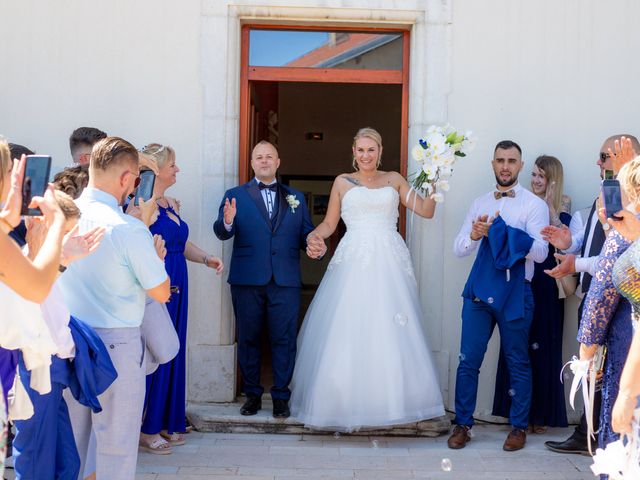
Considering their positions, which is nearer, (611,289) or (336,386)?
(611,289)

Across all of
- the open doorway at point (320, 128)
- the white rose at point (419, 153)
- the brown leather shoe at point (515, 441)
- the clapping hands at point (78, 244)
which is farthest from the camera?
the open doorway at point (320, 128)

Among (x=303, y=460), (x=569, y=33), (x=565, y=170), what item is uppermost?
(x=569, y=33)

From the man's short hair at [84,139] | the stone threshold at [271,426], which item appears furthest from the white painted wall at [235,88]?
the man's short hair at [84,139]

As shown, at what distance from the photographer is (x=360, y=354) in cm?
558

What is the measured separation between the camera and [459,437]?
5594 mm

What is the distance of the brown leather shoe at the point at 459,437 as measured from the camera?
5.57 m

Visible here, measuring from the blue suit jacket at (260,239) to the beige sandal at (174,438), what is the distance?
Result: 1.18m

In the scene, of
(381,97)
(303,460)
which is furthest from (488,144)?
(381,97)

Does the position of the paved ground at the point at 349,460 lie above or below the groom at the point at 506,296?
below

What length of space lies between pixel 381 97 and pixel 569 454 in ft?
29.3

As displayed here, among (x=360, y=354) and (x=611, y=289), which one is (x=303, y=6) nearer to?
(x=360, y=354)

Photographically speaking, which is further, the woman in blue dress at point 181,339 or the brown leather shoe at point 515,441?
the brown leather shoe at point 515,441

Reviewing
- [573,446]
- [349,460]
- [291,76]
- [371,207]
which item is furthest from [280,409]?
[291,76]

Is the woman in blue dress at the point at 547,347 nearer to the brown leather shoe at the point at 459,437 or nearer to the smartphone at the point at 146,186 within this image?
the brown leather shoe at the point at 459,437
